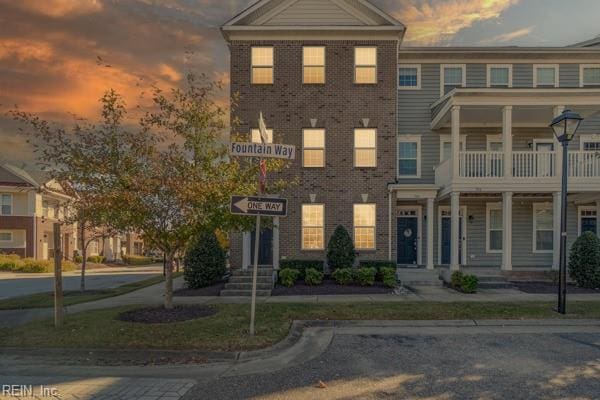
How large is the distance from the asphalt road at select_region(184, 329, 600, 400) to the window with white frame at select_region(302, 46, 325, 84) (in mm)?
11310

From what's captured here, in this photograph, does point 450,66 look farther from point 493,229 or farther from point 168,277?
point 168,277

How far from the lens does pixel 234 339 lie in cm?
793

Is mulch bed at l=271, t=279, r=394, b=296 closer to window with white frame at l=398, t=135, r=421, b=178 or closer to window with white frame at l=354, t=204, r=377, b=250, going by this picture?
window with white frame at l=354, t=204, r=377, b=250

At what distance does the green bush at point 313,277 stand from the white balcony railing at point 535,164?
8417mm

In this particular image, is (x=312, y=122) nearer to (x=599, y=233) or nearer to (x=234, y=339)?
(x=234, y=339)

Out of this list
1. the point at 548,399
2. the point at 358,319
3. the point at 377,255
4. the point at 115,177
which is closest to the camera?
the point at 548,399

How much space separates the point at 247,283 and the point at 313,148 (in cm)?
585

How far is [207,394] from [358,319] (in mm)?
4990

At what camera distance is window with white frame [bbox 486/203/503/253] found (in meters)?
19.2

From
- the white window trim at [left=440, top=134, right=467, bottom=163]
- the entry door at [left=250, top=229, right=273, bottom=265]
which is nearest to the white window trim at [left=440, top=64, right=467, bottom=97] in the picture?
the white window trim at [left=440, top=134, right=467, bottom=163]

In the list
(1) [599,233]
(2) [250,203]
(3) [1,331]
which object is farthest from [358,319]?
(1) [599,233]

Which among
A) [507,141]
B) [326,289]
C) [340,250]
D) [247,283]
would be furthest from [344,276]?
[507,141]

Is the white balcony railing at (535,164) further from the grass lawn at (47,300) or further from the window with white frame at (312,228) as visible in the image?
the grass lawn at (47,300)

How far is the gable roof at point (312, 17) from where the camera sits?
16.9 meters
